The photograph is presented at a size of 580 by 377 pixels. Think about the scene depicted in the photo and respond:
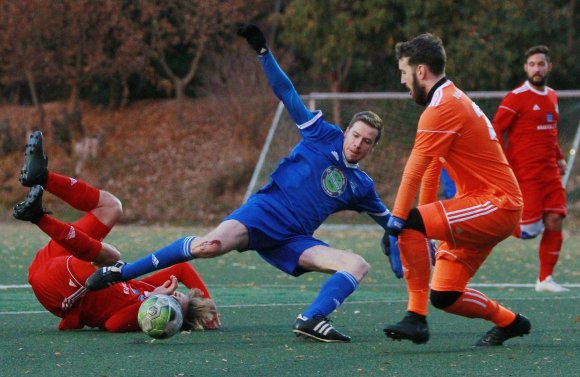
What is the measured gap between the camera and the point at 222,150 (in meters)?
29.3

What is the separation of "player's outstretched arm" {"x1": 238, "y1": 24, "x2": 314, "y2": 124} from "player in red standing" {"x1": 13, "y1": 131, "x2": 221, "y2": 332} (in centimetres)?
125

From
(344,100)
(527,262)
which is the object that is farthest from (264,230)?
(344,100)

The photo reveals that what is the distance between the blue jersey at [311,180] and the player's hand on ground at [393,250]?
0.64 metres

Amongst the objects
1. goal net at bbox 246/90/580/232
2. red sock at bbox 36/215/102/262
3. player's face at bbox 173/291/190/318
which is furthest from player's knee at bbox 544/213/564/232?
goal net at bbox 246/90/580/232

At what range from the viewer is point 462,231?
22.7 ft

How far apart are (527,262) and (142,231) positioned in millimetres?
8054

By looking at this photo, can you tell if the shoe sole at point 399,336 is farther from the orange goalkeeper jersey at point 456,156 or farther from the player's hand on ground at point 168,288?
the player's hand on ground at point 168,288

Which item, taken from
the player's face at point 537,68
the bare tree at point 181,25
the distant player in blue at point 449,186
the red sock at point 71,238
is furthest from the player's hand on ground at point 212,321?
the bare tree at point 181,25

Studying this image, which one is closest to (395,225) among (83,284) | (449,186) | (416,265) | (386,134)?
(416,265)

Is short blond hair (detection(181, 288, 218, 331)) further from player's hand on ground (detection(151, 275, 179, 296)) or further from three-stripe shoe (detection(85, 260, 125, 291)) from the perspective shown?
three-stripe shoe (detection(85, 260, 125, 291))

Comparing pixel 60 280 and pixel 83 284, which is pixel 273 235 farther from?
pixel 60 280

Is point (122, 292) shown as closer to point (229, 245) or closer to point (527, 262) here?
point (229, 245)

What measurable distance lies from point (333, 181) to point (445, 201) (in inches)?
44.2

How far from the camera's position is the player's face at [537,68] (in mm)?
11055
